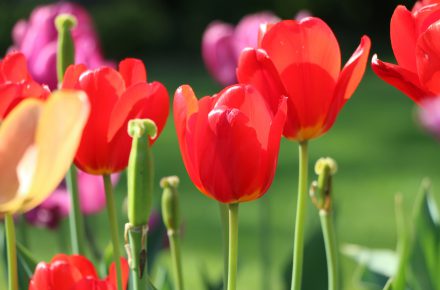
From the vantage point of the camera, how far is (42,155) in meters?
0.47

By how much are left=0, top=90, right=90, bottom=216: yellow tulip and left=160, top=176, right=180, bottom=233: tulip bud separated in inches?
10.0

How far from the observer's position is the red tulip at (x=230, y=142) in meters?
0.66

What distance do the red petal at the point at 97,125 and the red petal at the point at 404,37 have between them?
189 mm

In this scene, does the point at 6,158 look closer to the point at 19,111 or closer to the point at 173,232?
the point at 19,111

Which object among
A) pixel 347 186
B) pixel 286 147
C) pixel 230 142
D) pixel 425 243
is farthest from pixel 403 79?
pixel 286 147

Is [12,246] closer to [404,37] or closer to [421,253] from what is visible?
[404,37]

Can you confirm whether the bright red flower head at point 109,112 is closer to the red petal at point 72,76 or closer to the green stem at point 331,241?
the red petal at point 72,76

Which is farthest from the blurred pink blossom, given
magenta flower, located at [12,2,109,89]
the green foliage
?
the green foliage

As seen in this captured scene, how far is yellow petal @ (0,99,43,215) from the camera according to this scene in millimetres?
477

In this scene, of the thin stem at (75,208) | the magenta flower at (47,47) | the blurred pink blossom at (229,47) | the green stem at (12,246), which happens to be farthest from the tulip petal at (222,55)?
the green stem at (12,246)

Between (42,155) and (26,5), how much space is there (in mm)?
7741

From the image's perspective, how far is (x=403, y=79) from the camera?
0.69m

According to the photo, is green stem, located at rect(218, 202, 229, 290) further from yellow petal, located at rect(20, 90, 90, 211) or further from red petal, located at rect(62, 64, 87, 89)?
yellow petal, located at rect(20, 90, 90, 211)

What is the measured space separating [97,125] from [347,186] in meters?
3.75
